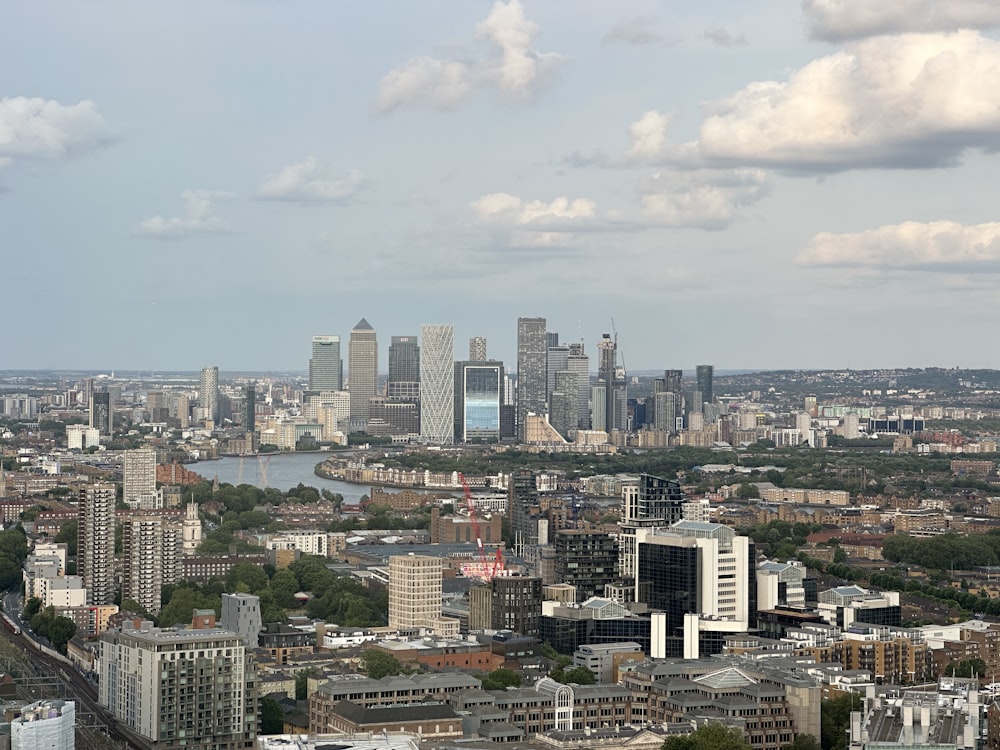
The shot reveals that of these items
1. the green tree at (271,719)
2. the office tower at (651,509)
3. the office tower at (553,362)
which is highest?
the office tower at (553,362)

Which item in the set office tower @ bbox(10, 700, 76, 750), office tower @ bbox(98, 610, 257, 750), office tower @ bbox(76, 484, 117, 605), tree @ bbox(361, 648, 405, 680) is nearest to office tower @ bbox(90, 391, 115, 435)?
office tower @ bbox(76, 484, 117, 605)

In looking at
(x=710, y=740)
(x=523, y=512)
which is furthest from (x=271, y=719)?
(x=523, y=512)

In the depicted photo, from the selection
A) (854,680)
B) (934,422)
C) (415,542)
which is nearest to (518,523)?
(415,542)

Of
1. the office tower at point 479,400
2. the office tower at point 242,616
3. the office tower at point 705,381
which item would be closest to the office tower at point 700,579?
the office tower at point 242,616

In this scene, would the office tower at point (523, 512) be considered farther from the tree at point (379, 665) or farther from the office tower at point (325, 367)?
the office tower at point (325, 367)

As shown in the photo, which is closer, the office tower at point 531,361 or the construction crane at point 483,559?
the construction crane at point 483,559

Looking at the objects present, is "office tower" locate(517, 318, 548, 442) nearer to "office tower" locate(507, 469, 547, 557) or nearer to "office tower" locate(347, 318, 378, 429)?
"office tower" locate(347, 318, 378, 429)
